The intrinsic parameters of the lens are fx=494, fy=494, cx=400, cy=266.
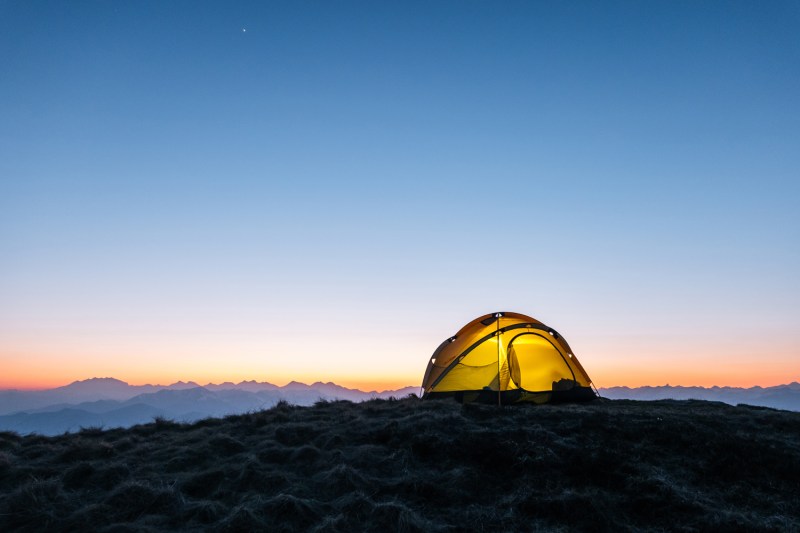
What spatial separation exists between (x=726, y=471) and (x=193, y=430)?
45.0 ft

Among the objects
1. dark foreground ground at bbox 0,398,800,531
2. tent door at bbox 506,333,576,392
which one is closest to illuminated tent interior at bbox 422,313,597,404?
tent door at bbox 506,333,576,392

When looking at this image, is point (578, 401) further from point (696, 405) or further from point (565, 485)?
point (565, 485)

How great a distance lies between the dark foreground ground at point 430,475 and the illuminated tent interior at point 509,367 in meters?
2.93

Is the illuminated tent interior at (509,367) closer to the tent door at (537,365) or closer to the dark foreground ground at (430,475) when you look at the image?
the tent door at (537,365)

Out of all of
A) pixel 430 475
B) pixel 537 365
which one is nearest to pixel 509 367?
pixel 537 365

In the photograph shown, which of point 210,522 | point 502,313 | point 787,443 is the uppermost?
point 502,313

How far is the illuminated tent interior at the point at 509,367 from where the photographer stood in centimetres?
1720

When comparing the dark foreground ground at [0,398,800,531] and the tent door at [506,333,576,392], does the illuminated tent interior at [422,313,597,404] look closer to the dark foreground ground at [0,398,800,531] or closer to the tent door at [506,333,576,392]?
the tent door at [506,333,576,392]

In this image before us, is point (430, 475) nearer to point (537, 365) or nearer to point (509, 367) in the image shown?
point (509, 367)

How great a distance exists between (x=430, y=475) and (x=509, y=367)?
8312 millimetres

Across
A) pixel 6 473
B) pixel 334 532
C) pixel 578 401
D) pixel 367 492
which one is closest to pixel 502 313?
pixel 578 401

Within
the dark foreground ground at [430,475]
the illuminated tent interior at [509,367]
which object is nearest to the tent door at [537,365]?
the illuminated tent interior at [509,367]

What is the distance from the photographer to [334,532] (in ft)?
24.8

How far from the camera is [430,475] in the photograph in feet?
32.2
